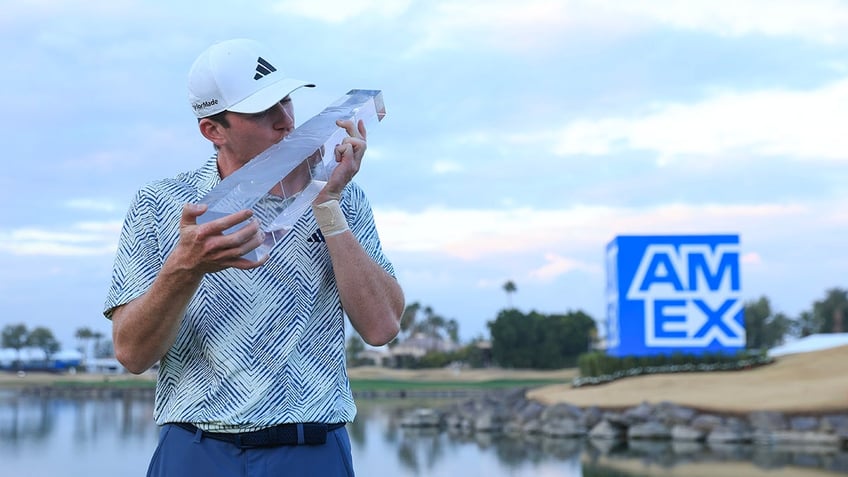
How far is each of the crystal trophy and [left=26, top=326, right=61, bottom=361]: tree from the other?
110551mm

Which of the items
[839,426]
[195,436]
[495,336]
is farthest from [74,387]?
[195,436]

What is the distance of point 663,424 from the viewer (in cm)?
1675

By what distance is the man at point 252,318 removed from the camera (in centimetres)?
212

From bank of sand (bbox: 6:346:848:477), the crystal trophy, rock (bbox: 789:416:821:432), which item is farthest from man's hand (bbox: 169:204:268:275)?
rock (bbox: 789:416:821:432)

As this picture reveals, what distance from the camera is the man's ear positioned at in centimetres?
221

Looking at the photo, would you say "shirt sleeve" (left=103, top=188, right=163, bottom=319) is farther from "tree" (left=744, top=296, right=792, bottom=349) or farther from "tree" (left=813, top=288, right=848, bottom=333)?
"tree" (left=744, top=296, right=792, bottom=349)

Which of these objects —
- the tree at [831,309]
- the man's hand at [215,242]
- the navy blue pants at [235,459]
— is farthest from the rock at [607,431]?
the tree at [831,309]

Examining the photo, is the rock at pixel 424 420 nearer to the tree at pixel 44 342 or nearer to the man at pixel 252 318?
the man at pixel 252 318

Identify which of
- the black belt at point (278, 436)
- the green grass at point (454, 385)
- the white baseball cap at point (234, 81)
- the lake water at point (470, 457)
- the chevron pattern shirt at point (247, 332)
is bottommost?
the green grass at point (454, 385)

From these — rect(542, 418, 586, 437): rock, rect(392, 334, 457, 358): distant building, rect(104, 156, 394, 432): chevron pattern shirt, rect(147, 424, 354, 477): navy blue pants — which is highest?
rect(392, 334, 457, 358): distant building

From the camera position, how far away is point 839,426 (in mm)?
15172

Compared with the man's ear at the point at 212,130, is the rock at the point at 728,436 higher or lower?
lower

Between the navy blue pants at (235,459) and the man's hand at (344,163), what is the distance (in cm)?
53

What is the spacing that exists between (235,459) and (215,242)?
1.81 ft
